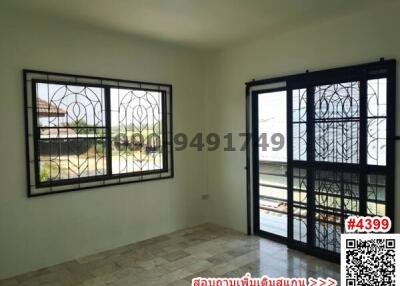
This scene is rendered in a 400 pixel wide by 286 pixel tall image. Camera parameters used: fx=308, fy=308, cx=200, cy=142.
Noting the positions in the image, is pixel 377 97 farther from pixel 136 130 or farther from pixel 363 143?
pixel 136 130

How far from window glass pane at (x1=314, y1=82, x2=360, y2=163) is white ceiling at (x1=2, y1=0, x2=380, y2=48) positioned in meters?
0.84

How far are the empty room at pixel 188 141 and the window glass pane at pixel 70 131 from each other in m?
0.02

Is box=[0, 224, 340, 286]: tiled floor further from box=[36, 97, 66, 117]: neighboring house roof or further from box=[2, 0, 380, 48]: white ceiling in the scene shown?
box=[2, 0, 380, 48]: white ceiling

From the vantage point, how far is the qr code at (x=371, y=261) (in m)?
2.72

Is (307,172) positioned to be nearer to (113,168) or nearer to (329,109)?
(329,109)

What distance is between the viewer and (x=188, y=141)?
487 centimetres

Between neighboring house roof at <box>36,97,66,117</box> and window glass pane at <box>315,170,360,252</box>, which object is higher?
neighboring house roof at <box>36,97,66,117</box>

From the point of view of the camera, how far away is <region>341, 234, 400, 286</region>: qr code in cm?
272

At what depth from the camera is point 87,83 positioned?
12.3 ft

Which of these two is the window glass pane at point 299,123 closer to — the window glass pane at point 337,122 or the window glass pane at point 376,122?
the window glass pane at point 337,122

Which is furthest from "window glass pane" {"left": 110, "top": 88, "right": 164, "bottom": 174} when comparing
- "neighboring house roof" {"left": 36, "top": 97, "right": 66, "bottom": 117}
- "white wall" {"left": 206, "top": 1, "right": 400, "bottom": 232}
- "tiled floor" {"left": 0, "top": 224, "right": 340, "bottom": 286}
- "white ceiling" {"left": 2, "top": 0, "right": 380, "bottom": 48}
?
"tiled floor" {"left": 0, "top": 224, "right": 340, "bottom": 286}

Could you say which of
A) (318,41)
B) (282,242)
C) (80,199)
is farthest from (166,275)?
(318,41)

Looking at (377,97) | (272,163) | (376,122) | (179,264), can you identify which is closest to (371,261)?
(376,122)

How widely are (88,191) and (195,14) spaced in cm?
244
